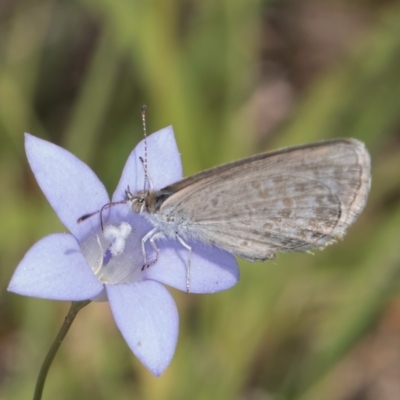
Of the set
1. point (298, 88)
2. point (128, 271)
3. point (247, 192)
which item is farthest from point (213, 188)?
point (298, 88)

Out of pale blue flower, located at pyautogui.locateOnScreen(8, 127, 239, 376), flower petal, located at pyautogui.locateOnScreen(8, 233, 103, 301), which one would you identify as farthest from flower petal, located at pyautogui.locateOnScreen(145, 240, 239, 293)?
flower petal, located at pyautogui.locateOnScreen(8, 233, 103, 301)

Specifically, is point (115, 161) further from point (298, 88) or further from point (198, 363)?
point (298, 88)

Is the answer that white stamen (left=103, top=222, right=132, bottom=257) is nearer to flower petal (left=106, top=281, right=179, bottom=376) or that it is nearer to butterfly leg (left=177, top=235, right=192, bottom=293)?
butterfly leg (left=177, top=235, right=192, bottom=293)

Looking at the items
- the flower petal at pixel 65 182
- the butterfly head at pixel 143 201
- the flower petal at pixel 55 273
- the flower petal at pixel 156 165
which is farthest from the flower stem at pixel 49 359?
the flower petal at pixel 156 165

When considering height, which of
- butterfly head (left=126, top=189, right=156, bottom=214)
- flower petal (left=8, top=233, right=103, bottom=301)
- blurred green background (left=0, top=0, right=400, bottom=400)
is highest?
flower petal (left=8, top=233, right=103, bottom=301)

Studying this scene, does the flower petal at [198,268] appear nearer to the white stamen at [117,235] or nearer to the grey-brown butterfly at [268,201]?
the grey-brown butterfly at [268,201]

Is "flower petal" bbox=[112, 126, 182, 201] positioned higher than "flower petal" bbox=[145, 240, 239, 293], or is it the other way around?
"flower petal" bbox=[112, 126, 182, 201]

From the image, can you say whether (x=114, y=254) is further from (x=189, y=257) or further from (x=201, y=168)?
(x=201, y=168)

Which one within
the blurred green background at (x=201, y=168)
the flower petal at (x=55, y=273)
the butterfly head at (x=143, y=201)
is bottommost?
the blurred green background at (x=201, y=168)
